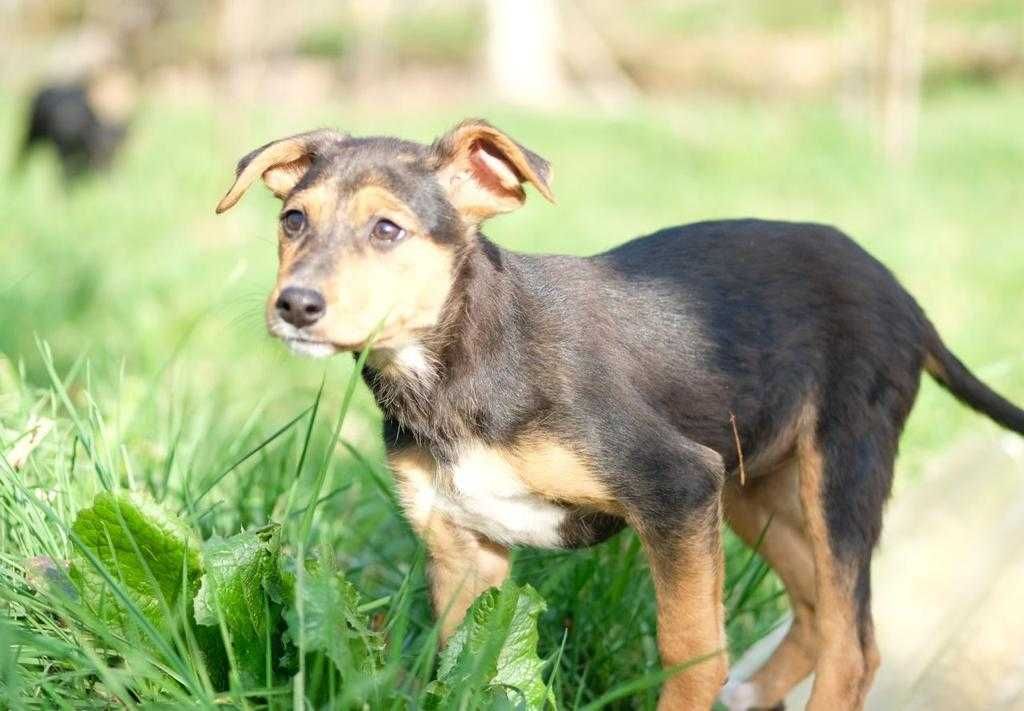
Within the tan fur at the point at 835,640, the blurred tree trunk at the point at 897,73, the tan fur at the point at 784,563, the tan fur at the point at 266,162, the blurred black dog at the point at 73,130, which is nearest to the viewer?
the tan fur at the point at 266,162

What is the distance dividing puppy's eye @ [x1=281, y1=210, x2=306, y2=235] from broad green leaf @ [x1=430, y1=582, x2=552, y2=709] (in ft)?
3.14

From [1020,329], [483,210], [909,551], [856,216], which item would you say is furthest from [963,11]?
[483,210]

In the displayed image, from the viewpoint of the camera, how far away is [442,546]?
11.5 feet

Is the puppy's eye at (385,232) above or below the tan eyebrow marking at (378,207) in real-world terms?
below

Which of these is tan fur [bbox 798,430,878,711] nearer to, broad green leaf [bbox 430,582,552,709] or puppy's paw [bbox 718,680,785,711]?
puppy's paw [bbox 718,680,785,711]

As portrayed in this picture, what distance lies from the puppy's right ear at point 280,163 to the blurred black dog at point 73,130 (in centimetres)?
839

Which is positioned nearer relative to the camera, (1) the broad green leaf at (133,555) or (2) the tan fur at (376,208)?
(1) the broad green leaf at (133,555)

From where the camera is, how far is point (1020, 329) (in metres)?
7.46

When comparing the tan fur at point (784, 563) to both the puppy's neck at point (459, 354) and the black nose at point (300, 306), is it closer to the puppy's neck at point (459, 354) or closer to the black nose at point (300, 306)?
the puppy's neck at point (459, 354)

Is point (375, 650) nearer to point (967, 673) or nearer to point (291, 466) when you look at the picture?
point (291, 466)

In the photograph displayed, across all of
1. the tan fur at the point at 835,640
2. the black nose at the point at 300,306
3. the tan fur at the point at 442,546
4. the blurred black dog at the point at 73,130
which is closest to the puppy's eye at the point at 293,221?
the black nose at the point at 300,306

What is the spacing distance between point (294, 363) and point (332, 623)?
452cm

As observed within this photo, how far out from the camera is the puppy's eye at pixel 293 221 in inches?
130

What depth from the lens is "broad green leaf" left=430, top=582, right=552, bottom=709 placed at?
2.98m
